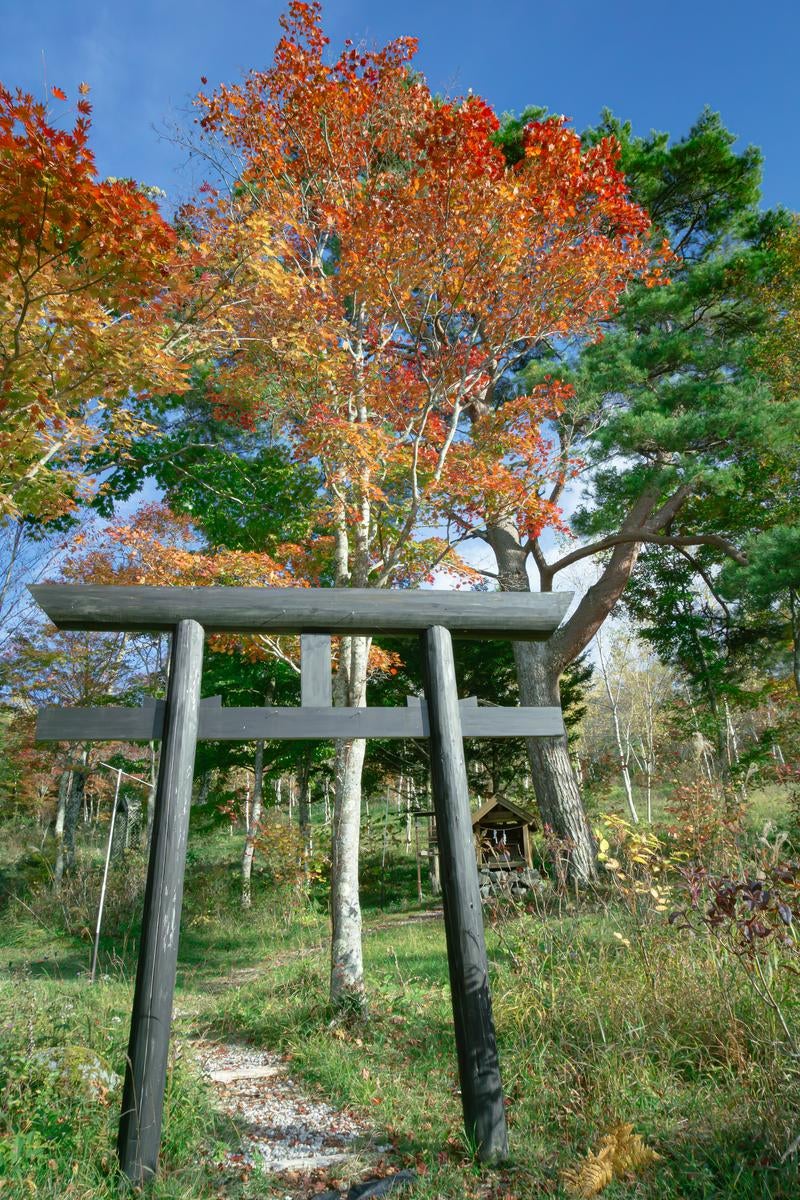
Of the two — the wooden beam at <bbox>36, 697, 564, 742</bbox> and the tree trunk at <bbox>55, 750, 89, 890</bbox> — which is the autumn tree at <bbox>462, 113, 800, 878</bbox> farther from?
the tree trunk at <bbox>55, 750, 89, 890</bbox>

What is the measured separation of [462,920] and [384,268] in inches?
227

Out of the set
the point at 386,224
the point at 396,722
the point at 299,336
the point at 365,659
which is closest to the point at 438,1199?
the point at 396,722

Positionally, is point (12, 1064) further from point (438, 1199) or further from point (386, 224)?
point (386, 224)

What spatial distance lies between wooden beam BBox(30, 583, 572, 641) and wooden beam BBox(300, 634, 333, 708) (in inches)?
2.4

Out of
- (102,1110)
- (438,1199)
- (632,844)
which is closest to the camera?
(438,1199)

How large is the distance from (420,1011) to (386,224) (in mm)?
6999

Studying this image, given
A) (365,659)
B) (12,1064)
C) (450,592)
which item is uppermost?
(365,659)

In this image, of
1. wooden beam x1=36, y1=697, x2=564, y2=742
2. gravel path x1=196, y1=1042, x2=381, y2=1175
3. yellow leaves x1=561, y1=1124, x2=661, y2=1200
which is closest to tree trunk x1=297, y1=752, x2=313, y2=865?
gravel path x1=196, y1=1042, x2=381, y2=1175

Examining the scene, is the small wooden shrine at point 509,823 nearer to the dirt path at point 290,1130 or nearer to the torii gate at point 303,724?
the dirt path at point 290,1130

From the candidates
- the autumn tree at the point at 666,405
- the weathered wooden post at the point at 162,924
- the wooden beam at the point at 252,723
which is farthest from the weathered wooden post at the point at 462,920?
the autumn tree at the point at 666,405

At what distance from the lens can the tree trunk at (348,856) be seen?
5.45 m

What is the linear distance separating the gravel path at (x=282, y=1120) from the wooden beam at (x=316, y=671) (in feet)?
6.90

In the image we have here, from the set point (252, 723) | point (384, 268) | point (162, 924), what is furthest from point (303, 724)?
point (384, 268)

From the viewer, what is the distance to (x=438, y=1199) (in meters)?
2.64
